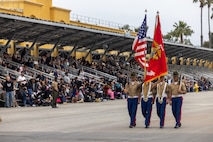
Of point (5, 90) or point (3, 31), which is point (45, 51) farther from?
point (5, 90)

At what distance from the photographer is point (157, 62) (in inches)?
620

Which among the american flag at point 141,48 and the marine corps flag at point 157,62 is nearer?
the marine corps flag at point 157,62

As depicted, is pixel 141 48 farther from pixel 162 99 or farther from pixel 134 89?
pixel 162 99

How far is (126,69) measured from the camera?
A: 5044 centimetres

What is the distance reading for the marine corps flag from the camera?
50.7 ft

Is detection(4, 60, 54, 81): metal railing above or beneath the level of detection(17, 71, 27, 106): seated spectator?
above

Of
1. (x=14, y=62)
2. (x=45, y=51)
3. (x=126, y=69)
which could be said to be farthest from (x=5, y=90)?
(x=126, y=69)

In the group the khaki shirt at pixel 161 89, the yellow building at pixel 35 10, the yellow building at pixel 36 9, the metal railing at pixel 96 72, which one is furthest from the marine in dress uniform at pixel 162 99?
the metal railing at pixel 96 72

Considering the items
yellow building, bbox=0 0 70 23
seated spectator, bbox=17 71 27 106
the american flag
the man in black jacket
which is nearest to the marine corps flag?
the american flag

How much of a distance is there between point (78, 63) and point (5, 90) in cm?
1693

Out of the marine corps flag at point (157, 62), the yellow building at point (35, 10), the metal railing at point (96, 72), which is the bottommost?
the marine corps flag at point (157, 62)

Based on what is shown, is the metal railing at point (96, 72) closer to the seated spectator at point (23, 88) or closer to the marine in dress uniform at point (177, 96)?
the seated spectator at point (23, 88)

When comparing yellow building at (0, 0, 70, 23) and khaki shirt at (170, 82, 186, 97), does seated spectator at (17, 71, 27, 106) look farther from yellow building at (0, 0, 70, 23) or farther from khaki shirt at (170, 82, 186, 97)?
khaki shirt at (170, 82, 186, 97)

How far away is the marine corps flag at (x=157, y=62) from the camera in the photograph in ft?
50.7
